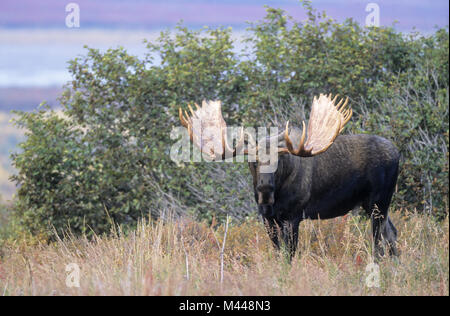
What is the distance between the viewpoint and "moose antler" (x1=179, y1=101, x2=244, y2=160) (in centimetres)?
686

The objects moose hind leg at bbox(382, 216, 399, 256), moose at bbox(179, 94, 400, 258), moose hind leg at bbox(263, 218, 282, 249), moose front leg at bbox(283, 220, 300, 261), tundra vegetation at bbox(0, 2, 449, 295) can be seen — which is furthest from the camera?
tundra vegetation at bbox(0, 2, 449, 295)

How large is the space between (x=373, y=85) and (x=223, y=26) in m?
2.96

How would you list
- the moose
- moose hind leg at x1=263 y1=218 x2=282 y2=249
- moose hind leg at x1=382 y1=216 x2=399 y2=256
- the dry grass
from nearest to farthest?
the dry grass → the moose → moose hind leg at x1=263 y1=218 x2=282 y2=249 → moose hind leg at x1=382 y1=216 x2=399 y2=256

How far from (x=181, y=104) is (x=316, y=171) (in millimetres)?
5061

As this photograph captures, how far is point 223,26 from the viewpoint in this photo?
12.5 m

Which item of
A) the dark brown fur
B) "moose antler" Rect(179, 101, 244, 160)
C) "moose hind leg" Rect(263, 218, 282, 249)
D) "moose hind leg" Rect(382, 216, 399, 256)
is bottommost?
"moose hind leg" Rect(382, 216, 399, 256)

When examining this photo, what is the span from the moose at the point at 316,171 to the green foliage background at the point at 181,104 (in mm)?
3471

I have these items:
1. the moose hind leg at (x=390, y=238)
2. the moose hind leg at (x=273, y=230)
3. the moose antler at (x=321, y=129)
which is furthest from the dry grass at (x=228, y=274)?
the moose antler at (x=321, y=129)

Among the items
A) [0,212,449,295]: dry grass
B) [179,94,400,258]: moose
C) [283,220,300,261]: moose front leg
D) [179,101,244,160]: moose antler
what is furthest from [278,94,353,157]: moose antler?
[0,212,449,295]: dry grass

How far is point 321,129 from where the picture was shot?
6988mm

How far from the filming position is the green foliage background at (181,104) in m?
11.5

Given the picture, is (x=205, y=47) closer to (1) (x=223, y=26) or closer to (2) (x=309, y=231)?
(1) (x=223, y=26)

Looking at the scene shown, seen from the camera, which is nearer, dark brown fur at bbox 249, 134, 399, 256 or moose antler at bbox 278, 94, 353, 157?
moose antler at bbox 278, 94, 353, 157

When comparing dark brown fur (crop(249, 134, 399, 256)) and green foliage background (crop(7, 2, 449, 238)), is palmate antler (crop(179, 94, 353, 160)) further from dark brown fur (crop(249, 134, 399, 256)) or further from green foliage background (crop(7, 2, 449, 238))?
green foliage background (crop(7, 2, 449, 238))
